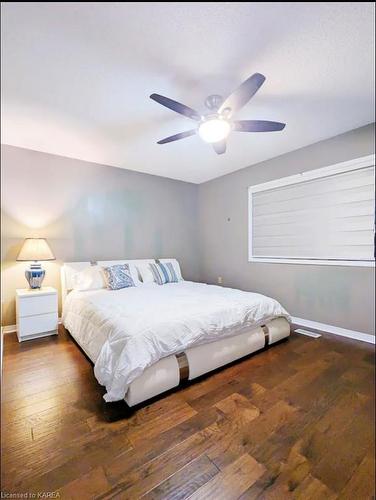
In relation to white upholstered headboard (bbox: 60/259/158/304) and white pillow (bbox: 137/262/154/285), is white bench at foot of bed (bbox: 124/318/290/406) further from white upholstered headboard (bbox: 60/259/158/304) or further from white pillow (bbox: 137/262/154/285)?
white upholstered headboard (bbox: 60/259/158/304)

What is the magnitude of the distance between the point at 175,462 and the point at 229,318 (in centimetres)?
100

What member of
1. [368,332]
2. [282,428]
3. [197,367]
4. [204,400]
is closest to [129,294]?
[197,367]

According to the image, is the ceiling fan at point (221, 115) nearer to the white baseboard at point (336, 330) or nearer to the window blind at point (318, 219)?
the window blind at point (318, 219)

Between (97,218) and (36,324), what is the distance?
4.99ft

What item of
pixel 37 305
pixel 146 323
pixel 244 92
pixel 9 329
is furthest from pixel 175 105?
pixel 9 329

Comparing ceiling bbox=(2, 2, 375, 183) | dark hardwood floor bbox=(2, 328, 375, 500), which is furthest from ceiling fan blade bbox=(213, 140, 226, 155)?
dark hardwood floor bbox=(2, 328, 375, 500)

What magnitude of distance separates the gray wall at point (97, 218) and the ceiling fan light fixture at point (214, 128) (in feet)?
4.97

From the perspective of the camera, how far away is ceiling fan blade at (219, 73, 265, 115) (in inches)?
52.5

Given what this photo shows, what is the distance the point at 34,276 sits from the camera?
8.39ft

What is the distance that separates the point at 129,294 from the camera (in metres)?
2.48

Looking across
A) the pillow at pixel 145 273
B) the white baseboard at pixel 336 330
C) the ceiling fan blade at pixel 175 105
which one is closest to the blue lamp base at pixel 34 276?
the pillow at pixel 145 273

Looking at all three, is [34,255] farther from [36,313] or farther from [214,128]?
[214,128]

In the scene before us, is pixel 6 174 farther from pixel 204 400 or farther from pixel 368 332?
pixel 368 332

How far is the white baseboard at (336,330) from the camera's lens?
94.1 inches
